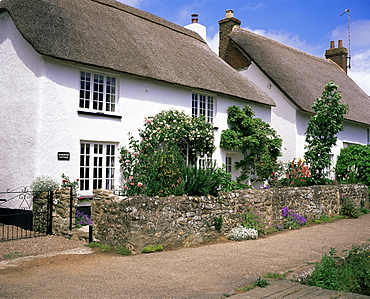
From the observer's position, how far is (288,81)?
18.7 meters

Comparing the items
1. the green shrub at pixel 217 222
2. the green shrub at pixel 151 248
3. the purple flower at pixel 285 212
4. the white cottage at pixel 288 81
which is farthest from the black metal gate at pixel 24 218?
the white cottage at pixel 288 81

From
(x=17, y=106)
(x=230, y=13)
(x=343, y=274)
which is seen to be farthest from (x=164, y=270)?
(x=230, y=13)

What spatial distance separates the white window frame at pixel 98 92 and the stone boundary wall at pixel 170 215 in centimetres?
352

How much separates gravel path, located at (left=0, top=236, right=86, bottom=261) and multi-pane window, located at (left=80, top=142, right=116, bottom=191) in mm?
2204

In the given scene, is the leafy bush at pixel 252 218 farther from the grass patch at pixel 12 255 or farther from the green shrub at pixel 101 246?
the grass patch at pixel 12 255

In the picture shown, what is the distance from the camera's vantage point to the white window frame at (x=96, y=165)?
36.2 ft

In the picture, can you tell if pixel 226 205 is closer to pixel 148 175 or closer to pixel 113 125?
pixel 148 175

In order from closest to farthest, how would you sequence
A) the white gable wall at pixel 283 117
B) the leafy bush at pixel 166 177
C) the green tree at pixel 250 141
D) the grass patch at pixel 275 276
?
the grass patch at pixel 275 276, the leafy bush at pixel 166 177, the green tree at pixel 250 141, the white gable wall at pixel 283 117

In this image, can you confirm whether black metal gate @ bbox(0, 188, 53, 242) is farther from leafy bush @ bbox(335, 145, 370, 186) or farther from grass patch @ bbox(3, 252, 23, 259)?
leafy bush @ bbox(335, 145, 370, 186)

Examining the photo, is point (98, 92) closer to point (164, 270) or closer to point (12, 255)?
point (12, 255)

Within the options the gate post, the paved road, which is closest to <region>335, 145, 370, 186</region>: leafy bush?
the paved road

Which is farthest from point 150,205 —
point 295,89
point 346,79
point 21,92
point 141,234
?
point 346,79

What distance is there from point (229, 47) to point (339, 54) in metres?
12.0

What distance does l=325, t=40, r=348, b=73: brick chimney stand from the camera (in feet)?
92.9
